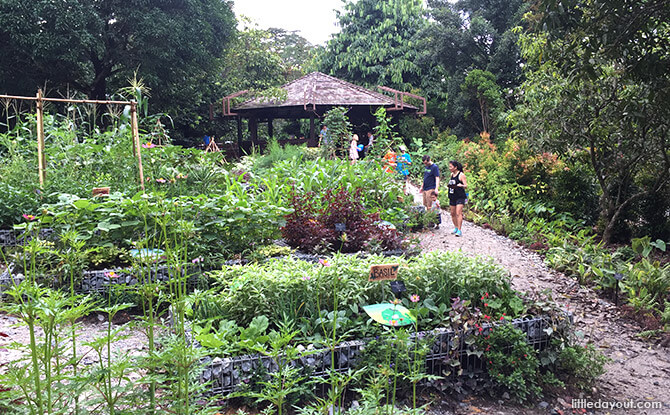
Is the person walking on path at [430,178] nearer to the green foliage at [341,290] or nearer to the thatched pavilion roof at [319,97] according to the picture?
the green foliage at [341,290]

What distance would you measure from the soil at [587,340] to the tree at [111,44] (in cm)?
1095

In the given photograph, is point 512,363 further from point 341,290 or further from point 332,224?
point 332,224

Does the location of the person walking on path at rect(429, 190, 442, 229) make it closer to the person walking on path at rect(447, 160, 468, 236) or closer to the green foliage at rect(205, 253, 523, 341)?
the person walking on path at rect(447, 160, 468, 236)

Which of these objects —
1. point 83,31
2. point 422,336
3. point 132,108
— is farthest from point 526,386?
point 83,31

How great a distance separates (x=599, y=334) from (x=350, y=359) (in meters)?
2.82

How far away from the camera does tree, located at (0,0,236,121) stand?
13125 millimetres

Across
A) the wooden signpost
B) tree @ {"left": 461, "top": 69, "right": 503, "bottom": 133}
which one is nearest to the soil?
the wooden signpost

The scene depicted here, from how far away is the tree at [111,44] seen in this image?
43.1 feet

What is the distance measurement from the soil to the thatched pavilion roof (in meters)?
10.8

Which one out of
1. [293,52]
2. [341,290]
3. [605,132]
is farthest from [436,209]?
[293,52]

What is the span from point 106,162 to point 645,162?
7364 millimetres

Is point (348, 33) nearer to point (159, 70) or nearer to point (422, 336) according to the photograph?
point (159, 70)

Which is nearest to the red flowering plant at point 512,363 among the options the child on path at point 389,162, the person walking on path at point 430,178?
the child on path at point 389,162

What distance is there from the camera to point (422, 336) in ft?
9.96
